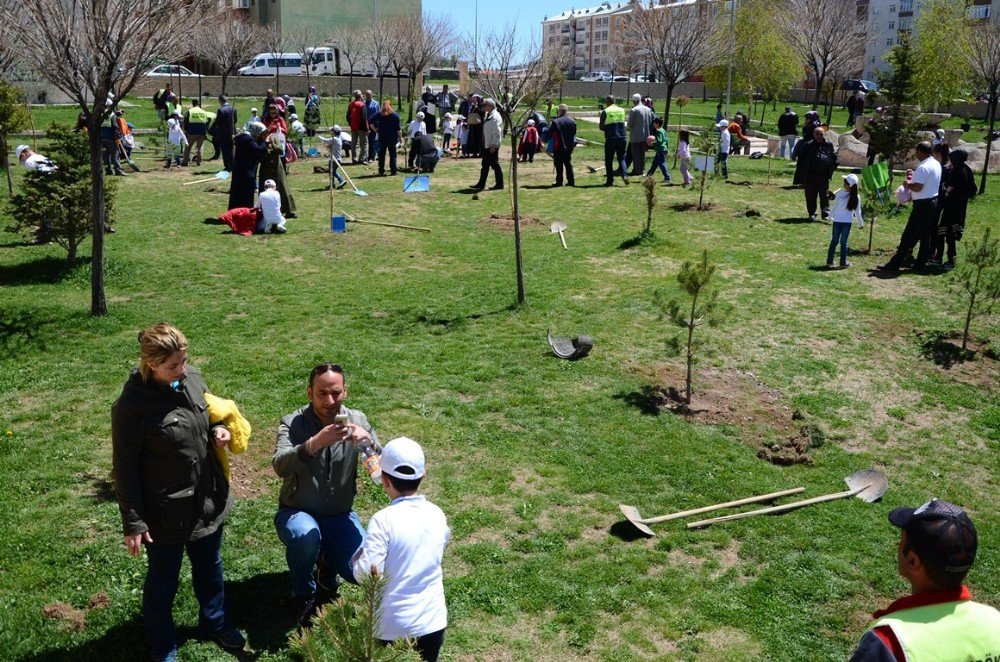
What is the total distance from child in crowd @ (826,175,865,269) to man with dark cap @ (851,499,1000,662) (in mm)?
10568

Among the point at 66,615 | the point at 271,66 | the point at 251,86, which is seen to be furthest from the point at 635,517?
the point at 271,66

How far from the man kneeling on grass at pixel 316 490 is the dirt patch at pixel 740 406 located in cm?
403

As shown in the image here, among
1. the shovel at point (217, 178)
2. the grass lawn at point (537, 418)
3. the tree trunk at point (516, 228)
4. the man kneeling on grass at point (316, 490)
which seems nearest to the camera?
the man kneeling on grass at point (316, 490)

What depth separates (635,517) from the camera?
20.7 feet

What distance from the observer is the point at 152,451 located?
4.32 m

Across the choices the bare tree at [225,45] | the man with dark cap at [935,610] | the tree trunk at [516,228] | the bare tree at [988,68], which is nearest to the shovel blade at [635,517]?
the man with dark cap at [935,610]

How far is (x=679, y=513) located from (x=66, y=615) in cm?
403

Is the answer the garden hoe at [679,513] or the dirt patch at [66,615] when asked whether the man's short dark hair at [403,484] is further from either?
the garden hoe at [679,513]

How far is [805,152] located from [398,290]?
9387 mm

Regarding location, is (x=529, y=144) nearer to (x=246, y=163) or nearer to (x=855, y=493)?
(x=246, y=163)

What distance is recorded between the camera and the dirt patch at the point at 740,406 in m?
7.73

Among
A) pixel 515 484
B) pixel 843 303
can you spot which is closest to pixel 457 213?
pixel 843 303

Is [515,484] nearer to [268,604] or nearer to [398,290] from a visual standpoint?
[268,604]

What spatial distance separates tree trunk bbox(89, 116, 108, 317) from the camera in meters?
9.52
